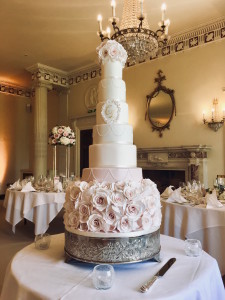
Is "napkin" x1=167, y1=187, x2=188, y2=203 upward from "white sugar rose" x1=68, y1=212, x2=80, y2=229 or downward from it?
downward

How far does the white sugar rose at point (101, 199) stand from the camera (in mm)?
1302

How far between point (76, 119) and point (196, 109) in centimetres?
425

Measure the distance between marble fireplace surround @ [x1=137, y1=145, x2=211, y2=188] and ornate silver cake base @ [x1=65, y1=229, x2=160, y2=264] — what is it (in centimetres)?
458

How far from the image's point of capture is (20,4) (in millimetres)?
5051

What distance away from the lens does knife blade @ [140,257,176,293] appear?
1078mm

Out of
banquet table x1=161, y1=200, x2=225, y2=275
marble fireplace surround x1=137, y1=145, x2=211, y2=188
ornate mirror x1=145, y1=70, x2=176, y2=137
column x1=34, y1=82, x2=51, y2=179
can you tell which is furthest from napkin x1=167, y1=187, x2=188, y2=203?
column x1=34, y1=82, x2=51, y2=179

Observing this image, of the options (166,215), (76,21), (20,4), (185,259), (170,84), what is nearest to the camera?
(185,259)

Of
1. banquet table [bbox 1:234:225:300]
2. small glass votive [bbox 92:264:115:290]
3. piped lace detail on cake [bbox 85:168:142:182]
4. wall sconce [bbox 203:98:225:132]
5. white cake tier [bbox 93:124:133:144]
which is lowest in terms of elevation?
banquet table [bbox 1:234:225:300]

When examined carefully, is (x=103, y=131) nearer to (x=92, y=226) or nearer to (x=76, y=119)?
(x=92, y=226)

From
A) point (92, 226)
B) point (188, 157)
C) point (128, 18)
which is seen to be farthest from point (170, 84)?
point (92, 226)

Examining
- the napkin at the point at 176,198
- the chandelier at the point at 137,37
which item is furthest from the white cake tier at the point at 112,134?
the chandelier at the point at 137,37

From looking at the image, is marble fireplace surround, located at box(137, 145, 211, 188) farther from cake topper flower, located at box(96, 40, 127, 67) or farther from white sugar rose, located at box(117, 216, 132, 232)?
white sugar rose, located at box(117, 216, 132, 232)

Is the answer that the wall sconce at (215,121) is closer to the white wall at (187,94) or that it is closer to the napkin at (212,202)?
the white wall at (187,94)

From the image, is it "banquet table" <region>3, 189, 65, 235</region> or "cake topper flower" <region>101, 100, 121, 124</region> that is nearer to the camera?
"cake topper flower" <region>101, 100, 121, 124</region>
